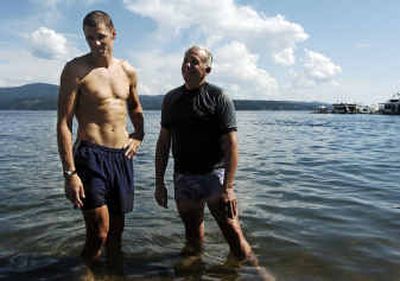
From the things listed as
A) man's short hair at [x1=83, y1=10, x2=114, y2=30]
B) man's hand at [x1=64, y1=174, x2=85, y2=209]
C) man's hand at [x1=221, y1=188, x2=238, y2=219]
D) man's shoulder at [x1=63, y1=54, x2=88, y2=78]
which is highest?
man's short hair at [x1=83, y1=10, x2=114, y2=30]

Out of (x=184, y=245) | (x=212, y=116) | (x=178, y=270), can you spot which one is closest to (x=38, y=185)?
(x=184, y=245)

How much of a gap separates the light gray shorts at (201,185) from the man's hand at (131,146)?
2.16ft

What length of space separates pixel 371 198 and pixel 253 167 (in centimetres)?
704

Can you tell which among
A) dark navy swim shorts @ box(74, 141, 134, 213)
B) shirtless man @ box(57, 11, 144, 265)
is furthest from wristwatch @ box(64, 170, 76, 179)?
dark navy swim shorts @ box(74, 141, 134, 213)

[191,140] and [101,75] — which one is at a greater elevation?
[101,75]

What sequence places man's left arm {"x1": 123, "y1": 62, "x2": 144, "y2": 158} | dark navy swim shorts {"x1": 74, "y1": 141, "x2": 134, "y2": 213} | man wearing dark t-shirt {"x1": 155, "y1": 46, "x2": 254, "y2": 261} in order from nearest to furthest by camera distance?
dark navy swim shorts {"x1": 74, "y1": 141, "x2": 134, "y2": 213}, man wearing dark t-shirt {"x1": 155, "y1": 46, "x2": 254, "y2": 261}, man's left arm {"x1": 123, "y1": 62, "x2": 144, "y2": 158}

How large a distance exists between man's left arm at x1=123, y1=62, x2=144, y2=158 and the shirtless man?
0.5 inches

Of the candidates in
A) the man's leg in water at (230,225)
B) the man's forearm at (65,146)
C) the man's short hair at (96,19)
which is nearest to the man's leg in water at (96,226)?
the man's forearm at (65,146)

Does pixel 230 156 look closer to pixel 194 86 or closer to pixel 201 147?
pixel 201 147

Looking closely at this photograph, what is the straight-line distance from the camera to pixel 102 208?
5.29 metres

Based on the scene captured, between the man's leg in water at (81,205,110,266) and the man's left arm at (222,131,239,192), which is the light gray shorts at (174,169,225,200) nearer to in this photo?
the man's left arm at (222,131,239,192)

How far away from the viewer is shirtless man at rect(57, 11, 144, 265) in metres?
5.05

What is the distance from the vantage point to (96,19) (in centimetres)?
503

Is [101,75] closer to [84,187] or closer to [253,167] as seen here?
[84,187]
